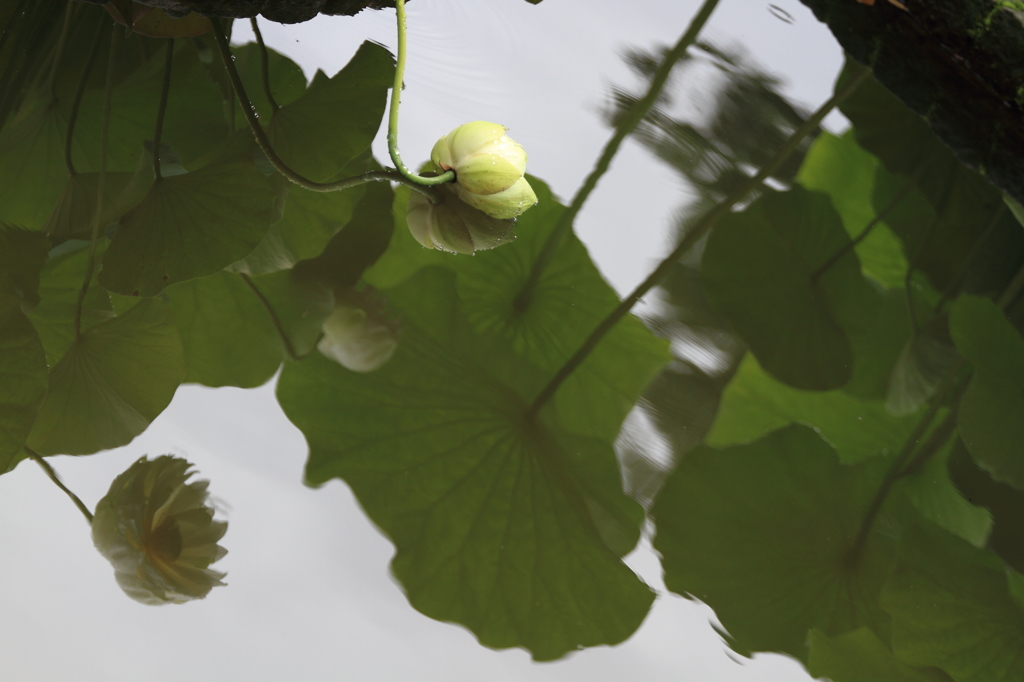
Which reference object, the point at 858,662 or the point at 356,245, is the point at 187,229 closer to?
the point at 356,245

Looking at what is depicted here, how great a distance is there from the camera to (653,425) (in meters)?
0.42

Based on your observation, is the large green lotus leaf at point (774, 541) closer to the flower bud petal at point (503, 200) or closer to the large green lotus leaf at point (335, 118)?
the flower bud petal at point (503, 200)

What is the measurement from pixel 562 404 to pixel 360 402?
123 millimetres

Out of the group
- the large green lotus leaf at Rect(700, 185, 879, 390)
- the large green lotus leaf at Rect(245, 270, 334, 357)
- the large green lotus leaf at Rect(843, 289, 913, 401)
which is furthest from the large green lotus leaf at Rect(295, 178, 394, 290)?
the large green lotus leaf at Rect(843, 289, 913, 401)

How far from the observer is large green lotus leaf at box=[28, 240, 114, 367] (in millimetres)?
412

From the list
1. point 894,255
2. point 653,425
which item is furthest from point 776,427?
point 894,255

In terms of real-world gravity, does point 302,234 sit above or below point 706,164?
below

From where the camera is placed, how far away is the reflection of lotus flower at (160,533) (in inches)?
13.6

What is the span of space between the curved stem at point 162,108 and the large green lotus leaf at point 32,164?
0.21 ft

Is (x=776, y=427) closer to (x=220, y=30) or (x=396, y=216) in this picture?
(x=396, y=216)

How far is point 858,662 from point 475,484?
22cm

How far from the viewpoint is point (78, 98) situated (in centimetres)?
50

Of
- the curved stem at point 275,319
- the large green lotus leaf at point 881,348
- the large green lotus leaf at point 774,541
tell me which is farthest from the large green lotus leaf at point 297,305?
the large green lotus leaf at point 881,348

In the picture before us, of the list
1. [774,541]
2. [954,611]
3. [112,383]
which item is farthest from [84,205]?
[954,611]
